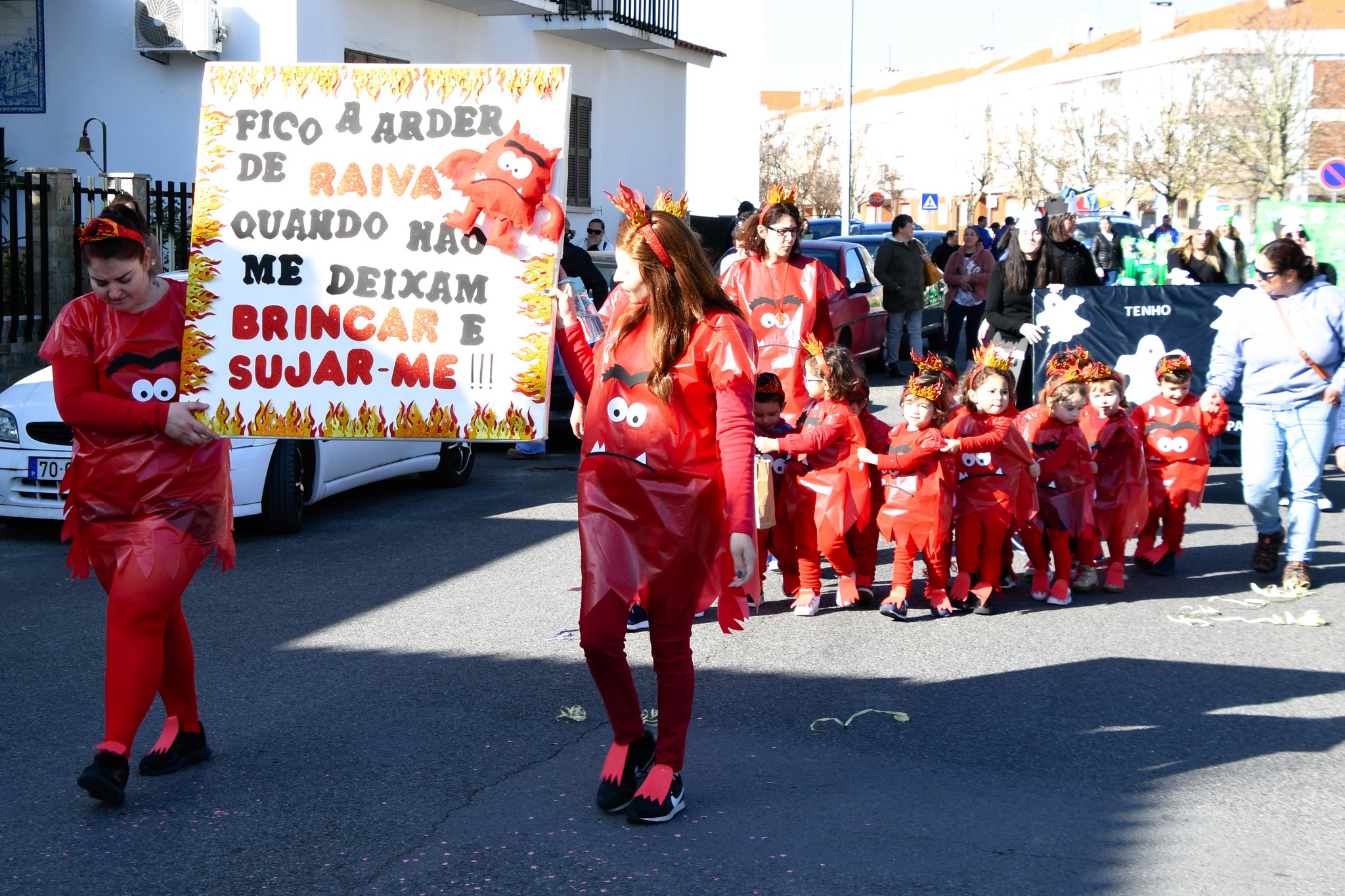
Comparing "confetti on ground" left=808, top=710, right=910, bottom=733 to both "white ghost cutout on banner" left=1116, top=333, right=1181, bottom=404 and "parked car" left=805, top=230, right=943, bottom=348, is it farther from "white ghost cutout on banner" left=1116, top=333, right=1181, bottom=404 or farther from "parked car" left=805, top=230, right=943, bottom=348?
"parked car" left=805, top=230, right=943, bottom=348

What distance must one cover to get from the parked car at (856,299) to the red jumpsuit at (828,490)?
814cm

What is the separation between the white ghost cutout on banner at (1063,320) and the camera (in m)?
9.83

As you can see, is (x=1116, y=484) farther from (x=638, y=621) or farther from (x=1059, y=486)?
(x=638, y=621)

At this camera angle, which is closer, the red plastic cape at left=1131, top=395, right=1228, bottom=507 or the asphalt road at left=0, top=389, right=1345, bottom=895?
the asphalt road at left=0, top=389, right=1345, bottom=895

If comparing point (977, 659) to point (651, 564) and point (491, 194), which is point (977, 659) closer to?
point (651, 564)

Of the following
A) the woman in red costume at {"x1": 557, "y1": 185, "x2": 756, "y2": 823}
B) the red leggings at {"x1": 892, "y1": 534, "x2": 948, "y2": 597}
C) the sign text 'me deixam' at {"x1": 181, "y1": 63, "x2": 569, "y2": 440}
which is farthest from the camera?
the red leggings at {"x1": 892, "y1": 534, "x2": 948, "y2": 597}

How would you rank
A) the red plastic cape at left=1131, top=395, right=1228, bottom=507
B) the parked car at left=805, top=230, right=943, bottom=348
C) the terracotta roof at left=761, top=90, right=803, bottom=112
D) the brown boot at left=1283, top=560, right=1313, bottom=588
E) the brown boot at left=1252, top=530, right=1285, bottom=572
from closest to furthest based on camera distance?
the brown boot at left=1283, top=560, right=1313, bottom=588
the brown boot at left=1252, top=530, right=1285, bottom=572
the red plastic cape at left=1131, top=395, right=1228, bottom=507
the parked car at left=805, top=230, right=943, bottom=348
the terracotta roof at left=761, top=90, right=803, bottom=112

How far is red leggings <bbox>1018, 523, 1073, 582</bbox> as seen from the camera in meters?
7.36

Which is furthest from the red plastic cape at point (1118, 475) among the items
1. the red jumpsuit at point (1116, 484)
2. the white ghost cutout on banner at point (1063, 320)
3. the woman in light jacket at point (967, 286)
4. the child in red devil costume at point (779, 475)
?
the woman in light jacket at point (967, 286)

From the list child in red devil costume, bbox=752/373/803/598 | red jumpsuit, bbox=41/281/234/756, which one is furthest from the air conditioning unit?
red jumpsuit, bbox=41/281/234/756

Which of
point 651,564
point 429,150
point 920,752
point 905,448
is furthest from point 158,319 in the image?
point 905,448

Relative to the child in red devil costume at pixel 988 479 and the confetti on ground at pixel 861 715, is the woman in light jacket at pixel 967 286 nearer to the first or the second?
the child in red devil costume at pixel 988 479

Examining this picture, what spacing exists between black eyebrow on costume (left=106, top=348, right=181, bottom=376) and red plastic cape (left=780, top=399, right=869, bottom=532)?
3.29 m

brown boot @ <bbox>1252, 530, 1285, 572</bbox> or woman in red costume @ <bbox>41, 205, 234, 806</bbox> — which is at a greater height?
woman in red costume @ <bbox>41, 205, 234, 806</bbox>
